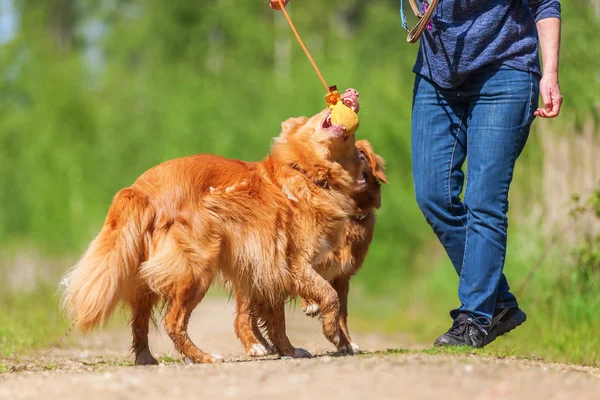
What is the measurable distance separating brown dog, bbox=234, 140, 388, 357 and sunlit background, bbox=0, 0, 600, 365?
50.1 inches

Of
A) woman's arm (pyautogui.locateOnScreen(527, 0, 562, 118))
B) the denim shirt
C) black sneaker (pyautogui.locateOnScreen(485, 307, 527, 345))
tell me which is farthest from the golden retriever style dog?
woman's arm (pyautogui.locateOnScreen(527, 0, 562, 118))

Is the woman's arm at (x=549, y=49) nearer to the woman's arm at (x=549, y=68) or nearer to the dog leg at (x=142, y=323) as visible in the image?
the woman's arm at (x=549, y=68)

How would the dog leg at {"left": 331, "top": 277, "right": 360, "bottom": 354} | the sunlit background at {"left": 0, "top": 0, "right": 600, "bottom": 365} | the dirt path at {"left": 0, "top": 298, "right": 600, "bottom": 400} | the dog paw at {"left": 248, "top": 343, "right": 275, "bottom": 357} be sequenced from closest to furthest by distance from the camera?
1. the dirt path at {"left": 0, "top": 298, "right": 600, "bottom": 400}
2. the dog paw at {"left": 248, "top": 343, "right": 275, "bottom": 357}
3. the dog leg at {"left": 331, "top": 277, "right": 360, "bottom": 354}
4. the sunlit background at {"left": 0, "top": 0, "right": 600, "bottom": 365}

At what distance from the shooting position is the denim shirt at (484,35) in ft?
17.0

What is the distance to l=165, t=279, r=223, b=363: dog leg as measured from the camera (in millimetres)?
5004

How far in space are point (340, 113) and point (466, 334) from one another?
5.33 feet

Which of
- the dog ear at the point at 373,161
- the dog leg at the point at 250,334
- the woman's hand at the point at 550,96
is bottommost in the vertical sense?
the dog leg at the point at 250,334

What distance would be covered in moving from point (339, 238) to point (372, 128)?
730 cm

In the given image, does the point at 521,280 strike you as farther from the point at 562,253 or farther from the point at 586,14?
the point at 586,14

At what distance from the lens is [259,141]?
1491cm

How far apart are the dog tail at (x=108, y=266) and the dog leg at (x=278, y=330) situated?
1.10 m

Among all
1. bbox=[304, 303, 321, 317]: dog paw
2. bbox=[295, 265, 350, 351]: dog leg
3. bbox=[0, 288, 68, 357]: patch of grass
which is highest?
bbox=[295, 265, 350, 351]: dog leg

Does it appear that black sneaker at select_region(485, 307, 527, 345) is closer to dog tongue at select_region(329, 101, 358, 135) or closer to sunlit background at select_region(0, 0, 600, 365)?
sunlit background at select_region(0, 0, 600, 365)

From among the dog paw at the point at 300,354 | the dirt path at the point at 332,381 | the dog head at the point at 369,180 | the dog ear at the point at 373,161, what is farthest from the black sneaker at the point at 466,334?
the dog ear at the point at 373,161
